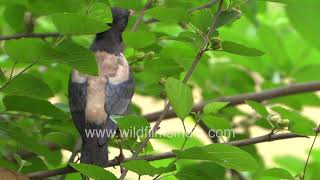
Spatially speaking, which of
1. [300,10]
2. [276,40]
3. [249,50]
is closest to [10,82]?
[249,50]

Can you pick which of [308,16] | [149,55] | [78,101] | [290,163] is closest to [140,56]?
[149,55]

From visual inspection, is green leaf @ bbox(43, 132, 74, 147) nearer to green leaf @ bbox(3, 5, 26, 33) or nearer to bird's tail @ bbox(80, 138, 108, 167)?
bird's tail @ bbox(80, 138, 108, 167)

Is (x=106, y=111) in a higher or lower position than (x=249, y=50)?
lower

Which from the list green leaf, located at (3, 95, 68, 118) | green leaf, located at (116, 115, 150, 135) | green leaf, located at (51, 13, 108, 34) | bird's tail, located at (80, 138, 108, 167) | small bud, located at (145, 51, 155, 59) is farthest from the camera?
small bud, located at (145, 51, 155, 59)

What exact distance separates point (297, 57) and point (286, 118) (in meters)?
0.96

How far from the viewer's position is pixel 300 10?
0.79 metres

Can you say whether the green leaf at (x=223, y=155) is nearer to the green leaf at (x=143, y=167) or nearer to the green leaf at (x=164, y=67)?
the green leaf at (x=143, y=167)

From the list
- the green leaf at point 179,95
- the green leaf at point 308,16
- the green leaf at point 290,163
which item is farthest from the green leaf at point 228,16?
the green leaf at point 290,163

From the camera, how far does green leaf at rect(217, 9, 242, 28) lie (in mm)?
1306

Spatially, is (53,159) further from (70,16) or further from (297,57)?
(297,57)

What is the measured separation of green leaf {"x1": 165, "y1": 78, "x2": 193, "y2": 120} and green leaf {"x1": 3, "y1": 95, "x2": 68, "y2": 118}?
0.39 meters

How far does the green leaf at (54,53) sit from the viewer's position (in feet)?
4.05

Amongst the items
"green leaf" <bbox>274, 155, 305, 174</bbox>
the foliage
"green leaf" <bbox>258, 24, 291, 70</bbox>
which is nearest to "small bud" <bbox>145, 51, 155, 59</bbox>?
the foliage

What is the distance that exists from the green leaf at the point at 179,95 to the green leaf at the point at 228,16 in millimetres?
170
